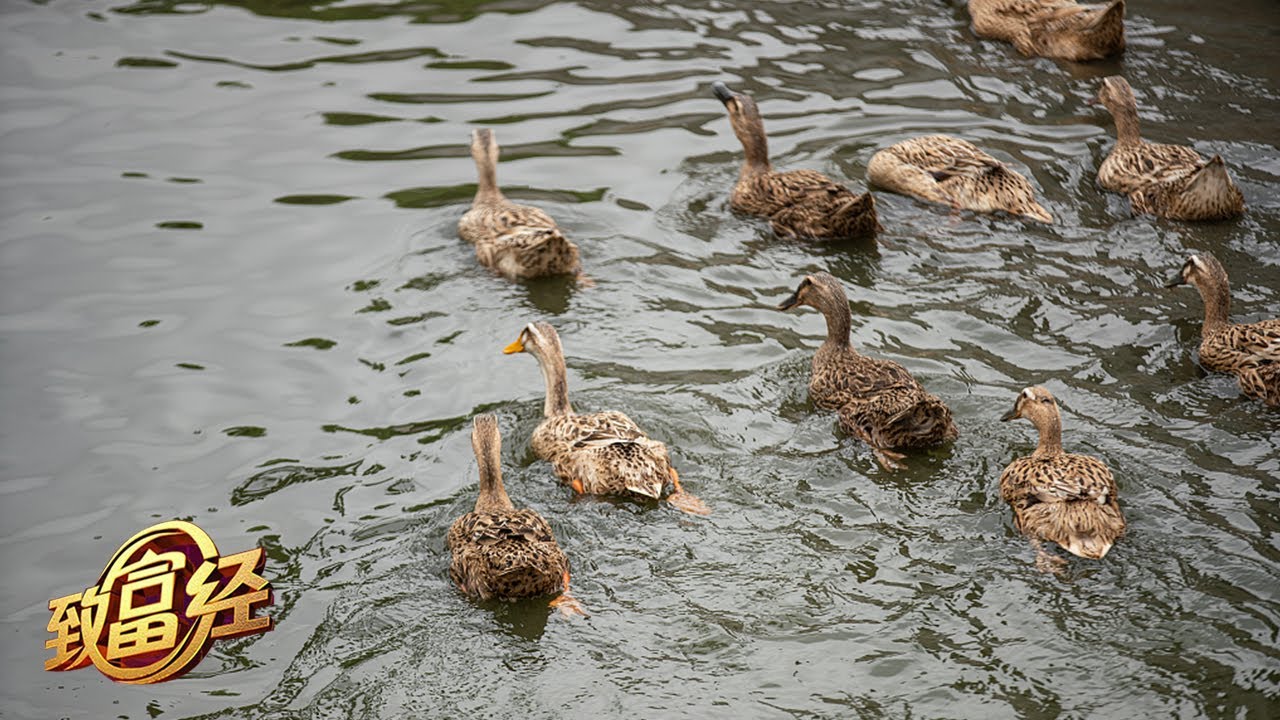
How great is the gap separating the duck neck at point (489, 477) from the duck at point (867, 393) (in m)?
2.08

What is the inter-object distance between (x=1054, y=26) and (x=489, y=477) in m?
8.20

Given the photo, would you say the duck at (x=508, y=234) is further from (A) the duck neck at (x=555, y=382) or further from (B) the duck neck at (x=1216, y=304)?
(B) the duck neck at (x=1216, y=304)

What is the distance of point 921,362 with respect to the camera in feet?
27.0

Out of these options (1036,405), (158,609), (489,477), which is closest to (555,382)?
(489,477)

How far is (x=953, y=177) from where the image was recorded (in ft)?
32.8

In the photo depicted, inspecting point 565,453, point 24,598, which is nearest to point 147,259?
point 24,598

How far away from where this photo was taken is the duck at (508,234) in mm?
9172

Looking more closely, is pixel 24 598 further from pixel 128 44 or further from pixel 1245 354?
pixel 128 44

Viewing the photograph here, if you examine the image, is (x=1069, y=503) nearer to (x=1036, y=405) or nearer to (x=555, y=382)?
(x=1036, y=405)

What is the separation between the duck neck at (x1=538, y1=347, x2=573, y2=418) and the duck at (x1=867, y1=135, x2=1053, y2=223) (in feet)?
12.6

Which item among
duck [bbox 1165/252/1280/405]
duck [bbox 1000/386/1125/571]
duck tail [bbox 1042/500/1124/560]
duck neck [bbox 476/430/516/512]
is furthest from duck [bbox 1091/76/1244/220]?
duck neck [bbox 476/430/516/512]

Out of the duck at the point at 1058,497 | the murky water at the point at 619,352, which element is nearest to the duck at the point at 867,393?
the murky water at the point at 619,352

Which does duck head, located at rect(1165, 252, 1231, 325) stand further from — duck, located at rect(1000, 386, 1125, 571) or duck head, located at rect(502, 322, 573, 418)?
duck head, located at rect(502, 322, 573, 418)

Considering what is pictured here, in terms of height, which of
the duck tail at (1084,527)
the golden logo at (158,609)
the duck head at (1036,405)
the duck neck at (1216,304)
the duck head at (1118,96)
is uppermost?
the duck head at (1118,96)
